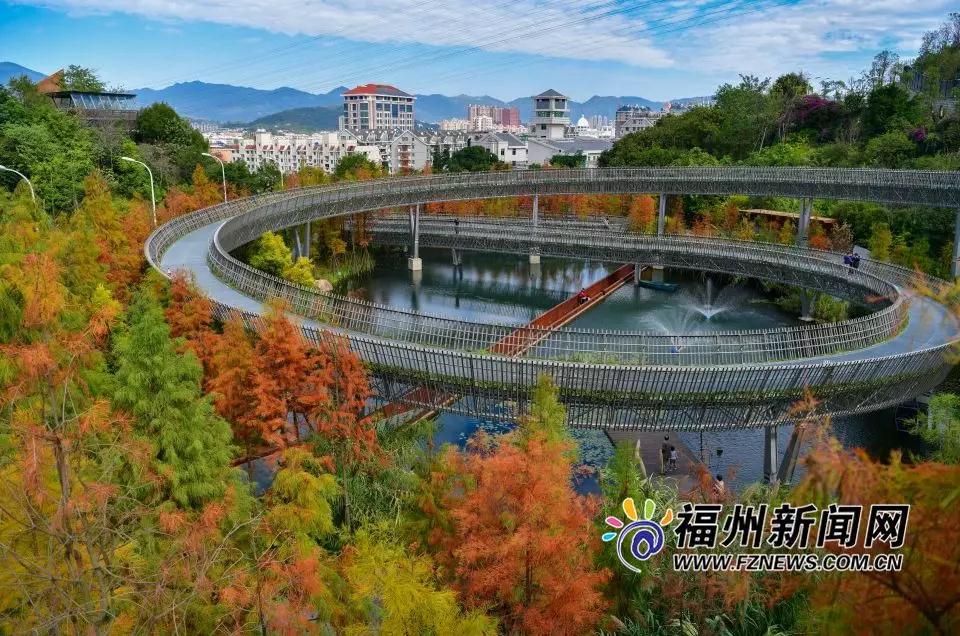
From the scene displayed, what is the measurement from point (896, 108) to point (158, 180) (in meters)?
53.1

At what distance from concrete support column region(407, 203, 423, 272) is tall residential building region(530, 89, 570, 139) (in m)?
85.1

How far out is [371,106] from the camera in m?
175

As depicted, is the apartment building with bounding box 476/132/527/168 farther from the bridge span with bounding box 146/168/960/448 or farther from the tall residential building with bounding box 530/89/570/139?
the bridge span with bounding box 146/168/960/448

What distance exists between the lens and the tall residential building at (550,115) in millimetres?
127812

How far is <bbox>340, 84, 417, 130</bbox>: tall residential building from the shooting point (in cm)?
17450

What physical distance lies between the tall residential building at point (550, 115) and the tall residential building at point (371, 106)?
51000 millimetres

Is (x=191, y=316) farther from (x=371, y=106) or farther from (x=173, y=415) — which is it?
(x=371, y=106)

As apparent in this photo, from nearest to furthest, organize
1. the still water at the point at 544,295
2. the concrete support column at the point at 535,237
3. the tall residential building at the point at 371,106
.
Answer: the still water at the point at 544,295 → the concrete support column at the point at 535,237 → the tall residential building at the point at 371,106


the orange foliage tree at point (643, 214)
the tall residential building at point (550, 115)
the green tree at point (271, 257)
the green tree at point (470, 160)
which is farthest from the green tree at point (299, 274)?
the tall residential building at point (550, 115)

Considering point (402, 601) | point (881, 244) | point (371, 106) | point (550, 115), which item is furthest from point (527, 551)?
point (371, 106)

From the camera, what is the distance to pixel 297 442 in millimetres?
15695

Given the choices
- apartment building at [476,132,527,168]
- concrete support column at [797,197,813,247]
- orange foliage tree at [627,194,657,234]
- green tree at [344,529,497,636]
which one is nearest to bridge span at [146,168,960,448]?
green tree at [344,529,497,636]

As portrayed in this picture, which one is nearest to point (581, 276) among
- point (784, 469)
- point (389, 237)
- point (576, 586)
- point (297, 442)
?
point (389, 237)

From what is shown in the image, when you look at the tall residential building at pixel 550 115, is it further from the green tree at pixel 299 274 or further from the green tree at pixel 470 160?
the green tree at pixel 299 274
